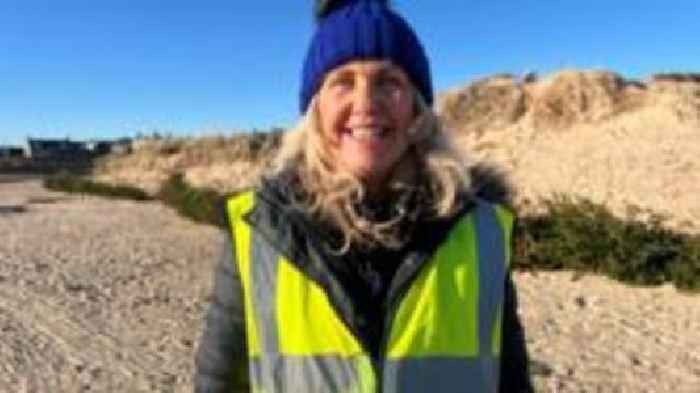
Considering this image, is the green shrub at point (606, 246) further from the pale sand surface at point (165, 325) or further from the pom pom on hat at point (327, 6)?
the pom pom on hat at point (327, 6)

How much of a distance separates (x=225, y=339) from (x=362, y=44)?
0.60 m

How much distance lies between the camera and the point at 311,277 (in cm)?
232

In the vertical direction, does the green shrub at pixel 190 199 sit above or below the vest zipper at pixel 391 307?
above

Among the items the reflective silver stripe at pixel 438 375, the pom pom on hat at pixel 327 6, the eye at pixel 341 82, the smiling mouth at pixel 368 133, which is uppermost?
the pom pom on hat at pixel 327 6

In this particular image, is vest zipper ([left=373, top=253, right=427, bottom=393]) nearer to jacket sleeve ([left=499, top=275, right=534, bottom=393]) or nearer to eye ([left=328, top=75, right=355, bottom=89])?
jacket sleeve ([left=499, top=275, right=534, bottom=393])

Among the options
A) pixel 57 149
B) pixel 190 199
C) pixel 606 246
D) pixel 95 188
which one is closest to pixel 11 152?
pixel 57 149

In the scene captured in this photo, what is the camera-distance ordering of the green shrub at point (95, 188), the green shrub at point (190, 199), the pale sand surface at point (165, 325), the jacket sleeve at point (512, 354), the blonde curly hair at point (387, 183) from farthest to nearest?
the green shrub at point (95, 188) < the green shrub at point (190, 199) < the pale sand surface at point (165, 325) < the jacket sleeve at point (512, 354) < the blonde curly hair at point (387, 183)

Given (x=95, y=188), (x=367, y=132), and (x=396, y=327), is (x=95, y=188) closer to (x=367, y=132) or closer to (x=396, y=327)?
(x=367, y=132)

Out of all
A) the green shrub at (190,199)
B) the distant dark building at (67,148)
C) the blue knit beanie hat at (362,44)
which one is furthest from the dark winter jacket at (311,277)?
the distant dark building at (67,148)

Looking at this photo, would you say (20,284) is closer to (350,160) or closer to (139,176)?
(350,160)

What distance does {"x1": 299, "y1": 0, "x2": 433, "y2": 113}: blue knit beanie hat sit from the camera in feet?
7.96

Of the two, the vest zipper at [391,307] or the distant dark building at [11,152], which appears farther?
the distant dark building at [11,152]

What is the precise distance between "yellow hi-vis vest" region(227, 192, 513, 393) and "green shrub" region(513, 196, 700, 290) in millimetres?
12035

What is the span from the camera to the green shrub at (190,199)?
26.1m
